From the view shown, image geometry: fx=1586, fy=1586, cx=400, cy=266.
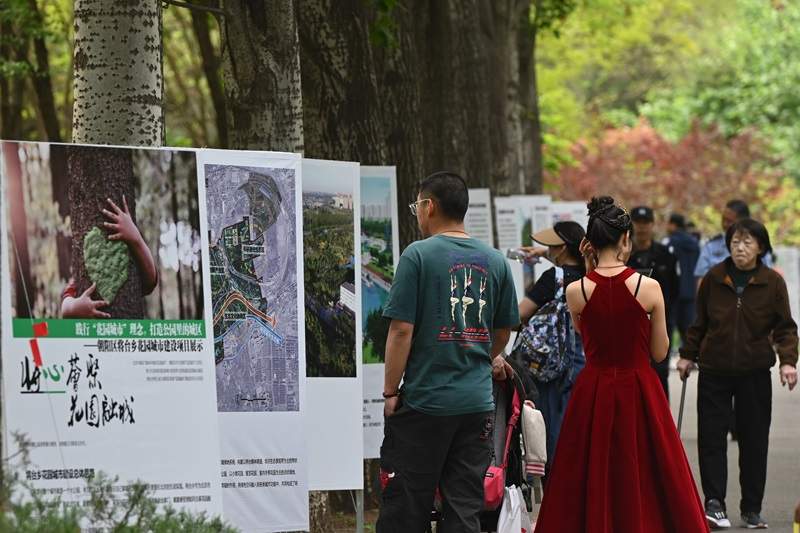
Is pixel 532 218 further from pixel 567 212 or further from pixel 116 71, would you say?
pixel 116 71

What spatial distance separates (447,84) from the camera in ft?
54.5

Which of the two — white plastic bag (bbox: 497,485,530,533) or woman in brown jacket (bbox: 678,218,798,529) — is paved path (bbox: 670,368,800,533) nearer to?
woman in brown jacket (bbox: 678,218,798,529)

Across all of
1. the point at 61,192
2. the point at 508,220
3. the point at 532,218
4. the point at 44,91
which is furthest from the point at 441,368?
the point at 44,91

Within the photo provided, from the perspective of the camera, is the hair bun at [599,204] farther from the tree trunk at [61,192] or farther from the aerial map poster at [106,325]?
the tree trunk at [61,192]

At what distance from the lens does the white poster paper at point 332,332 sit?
8211 millimetres

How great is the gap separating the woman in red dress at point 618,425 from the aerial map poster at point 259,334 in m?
1.64

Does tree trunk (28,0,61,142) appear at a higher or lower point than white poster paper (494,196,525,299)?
higher

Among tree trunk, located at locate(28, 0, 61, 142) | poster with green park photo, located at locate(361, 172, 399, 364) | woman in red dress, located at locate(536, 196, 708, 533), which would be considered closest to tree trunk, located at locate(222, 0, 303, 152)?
poster with green park photo, located at locate(361, 172, 399, 364)

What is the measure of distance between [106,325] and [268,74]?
9.60 feet

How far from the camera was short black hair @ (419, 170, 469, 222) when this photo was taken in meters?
7.48

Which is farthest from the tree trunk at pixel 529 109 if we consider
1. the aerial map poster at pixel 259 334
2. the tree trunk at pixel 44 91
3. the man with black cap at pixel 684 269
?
Result: the aerial map poster at pixel 259 334

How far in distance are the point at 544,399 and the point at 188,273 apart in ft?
12.7

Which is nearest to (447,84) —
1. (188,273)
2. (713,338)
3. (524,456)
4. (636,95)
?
(713,338)

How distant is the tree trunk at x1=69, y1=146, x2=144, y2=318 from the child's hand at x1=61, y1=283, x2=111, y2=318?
28 mm
